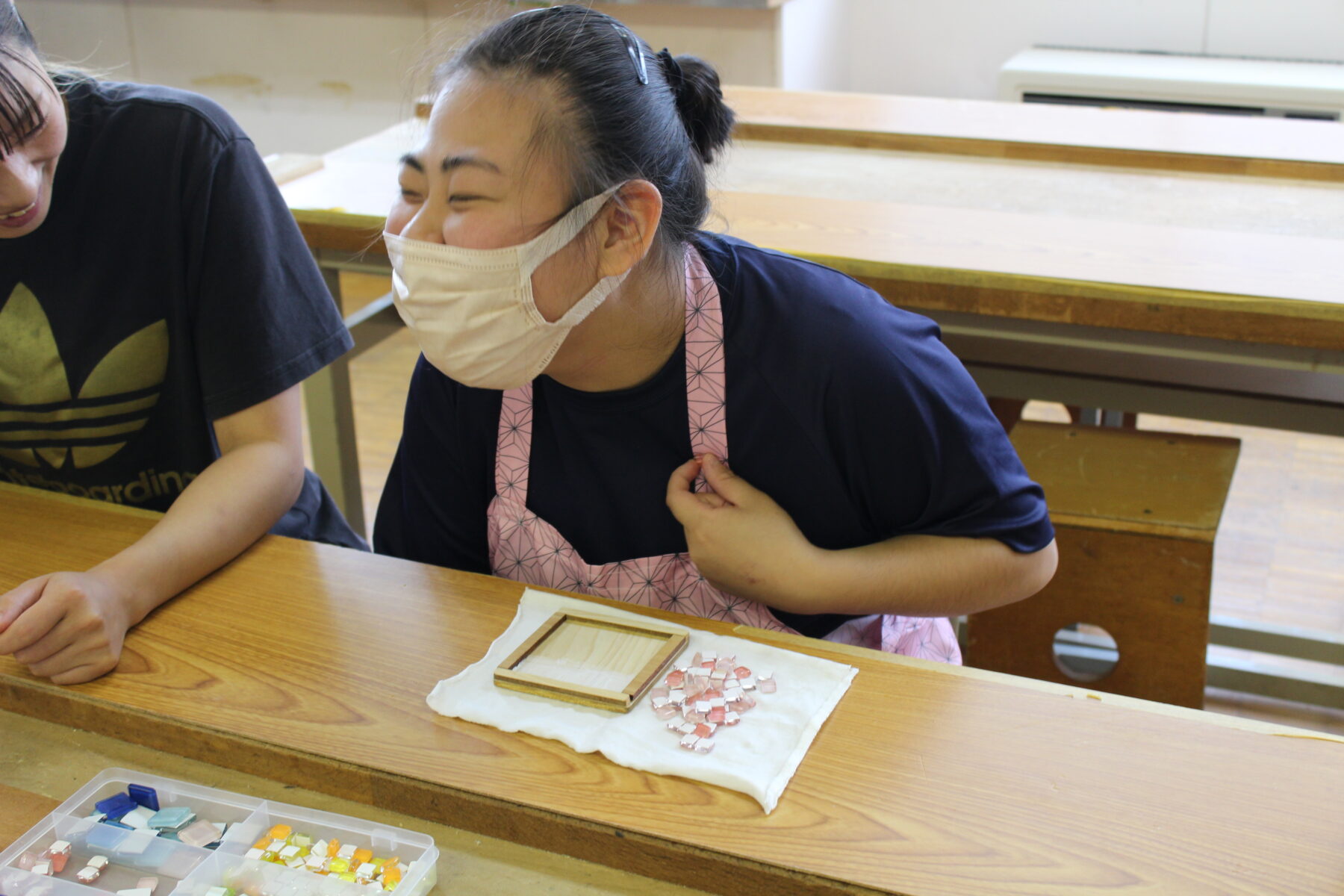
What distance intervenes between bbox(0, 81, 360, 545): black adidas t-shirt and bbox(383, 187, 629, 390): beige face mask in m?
0.26

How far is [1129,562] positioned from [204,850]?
1.42m

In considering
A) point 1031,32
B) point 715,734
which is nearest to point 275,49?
point 1031,32

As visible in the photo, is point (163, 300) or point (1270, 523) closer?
point (163, 300)

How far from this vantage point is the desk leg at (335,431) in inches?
90.2

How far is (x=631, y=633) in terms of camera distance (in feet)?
3.36

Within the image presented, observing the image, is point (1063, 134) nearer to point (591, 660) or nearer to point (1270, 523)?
point (1270, 523)

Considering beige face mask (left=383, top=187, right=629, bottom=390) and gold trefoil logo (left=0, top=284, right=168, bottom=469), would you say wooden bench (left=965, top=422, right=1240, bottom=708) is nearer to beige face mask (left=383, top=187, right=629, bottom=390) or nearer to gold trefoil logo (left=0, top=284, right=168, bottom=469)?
beige face mask (left=383, top=187, right=629, bottom=390)

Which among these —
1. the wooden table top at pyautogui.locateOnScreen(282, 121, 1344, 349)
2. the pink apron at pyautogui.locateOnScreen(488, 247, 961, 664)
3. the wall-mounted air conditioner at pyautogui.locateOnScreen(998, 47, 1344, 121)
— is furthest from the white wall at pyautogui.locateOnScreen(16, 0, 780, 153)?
the pink apron at pyautogui.locateOnScreen(488, 247, 961, 664)

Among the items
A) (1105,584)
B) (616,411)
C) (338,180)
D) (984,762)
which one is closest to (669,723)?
(984,762)

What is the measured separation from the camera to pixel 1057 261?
5.66 feet

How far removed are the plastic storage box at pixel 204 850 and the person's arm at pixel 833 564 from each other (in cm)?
41

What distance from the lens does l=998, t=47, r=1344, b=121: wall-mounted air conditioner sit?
3.32 m

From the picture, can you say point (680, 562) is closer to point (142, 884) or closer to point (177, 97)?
point (142, 884)

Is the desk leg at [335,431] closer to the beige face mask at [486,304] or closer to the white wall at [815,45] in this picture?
the beige face mask at [486,304]
